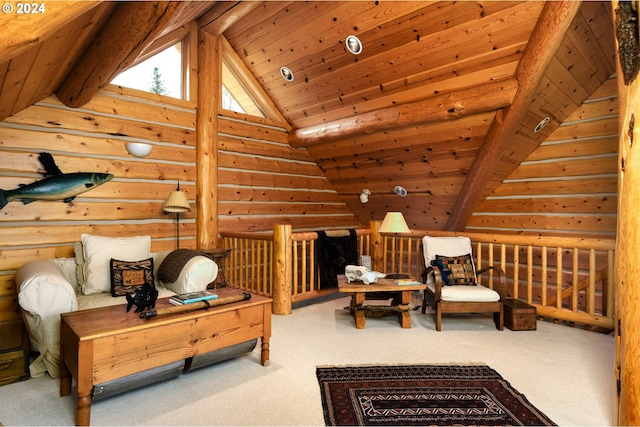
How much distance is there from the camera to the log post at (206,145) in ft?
15.5

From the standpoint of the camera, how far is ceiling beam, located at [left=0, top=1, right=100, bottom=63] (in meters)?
1.32

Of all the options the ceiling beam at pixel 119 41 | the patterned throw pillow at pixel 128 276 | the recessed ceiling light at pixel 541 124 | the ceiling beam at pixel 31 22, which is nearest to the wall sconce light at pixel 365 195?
the recessed ceiling light at pixel 541 124

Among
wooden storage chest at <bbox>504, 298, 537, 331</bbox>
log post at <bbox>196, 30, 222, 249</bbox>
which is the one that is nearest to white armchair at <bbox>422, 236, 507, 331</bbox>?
wooden storage chest at <bbox>504, 298, 537, 331</bbox>

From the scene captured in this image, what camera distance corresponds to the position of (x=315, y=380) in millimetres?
2471

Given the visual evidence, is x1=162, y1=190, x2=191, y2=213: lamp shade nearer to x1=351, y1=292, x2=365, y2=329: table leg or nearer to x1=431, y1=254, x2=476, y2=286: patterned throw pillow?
x1=351, y1=292, x2=365, y2=329: table leg

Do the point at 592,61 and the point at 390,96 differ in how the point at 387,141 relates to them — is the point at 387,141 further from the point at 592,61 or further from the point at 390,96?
the point at 592,61

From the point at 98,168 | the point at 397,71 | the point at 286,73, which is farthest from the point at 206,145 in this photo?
the point at 397,71

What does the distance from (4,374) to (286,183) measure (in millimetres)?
4161

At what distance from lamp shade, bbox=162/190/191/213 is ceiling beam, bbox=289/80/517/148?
7.24 ft

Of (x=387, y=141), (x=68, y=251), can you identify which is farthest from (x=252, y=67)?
(x=68, y=251)

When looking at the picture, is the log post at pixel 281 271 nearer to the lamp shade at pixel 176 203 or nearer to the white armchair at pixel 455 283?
the lamp shade at pixel 176 203

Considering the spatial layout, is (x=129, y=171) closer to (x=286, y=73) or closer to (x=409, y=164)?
(x=286, y=73)

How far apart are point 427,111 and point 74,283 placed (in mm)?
4007

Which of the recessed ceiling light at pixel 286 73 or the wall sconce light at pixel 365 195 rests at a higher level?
the recessed ceiling light at pixel 286 73
